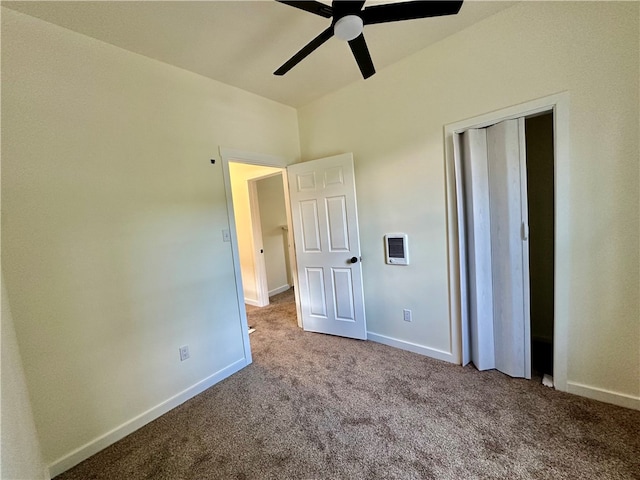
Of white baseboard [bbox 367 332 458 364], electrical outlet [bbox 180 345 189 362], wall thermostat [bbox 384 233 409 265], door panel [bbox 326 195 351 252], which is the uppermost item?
door panel [bbox 326 195 351 252]

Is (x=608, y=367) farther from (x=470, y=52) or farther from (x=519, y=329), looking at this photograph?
(x=470, y=52)

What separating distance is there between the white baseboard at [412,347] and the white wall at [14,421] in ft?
8.34

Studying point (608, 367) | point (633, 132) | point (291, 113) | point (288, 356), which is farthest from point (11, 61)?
point (608, 367)

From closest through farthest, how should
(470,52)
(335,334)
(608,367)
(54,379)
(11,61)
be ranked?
(11,61) → (54,379) → (608,367) → (470,52) → (335,334)

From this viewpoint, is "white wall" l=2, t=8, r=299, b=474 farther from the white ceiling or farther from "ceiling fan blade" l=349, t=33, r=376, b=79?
"ceiling fan blade" l=349, t=33, r=376, b=79

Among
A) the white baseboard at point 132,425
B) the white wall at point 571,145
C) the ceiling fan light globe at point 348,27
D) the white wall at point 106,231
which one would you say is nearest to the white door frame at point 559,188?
the white wall at point 571,145

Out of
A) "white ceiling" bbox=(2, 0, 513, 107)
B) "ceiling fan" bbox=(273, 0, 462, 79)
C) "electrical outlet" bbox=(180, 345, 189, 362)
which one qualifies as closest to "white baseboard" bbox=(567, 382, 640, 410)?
"ceiling fan" bbox=(273, 0, 462, 79)

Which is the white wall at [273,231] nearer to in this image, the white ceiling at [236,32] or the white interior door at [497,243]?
the white ceiling at [236,32]

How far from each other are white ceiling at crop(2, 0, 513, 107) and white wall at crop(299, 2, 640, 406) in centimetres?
25

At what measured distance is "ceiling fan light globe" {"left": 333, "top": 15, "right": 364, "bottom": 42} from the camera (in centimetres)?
126

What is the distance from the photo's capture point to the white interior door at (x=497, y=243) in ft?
6.31

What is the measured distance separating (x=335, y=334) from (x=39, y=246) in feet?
8.47

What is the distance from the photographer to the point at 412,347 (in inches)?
101

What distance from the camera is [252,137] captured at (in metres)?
2.69
